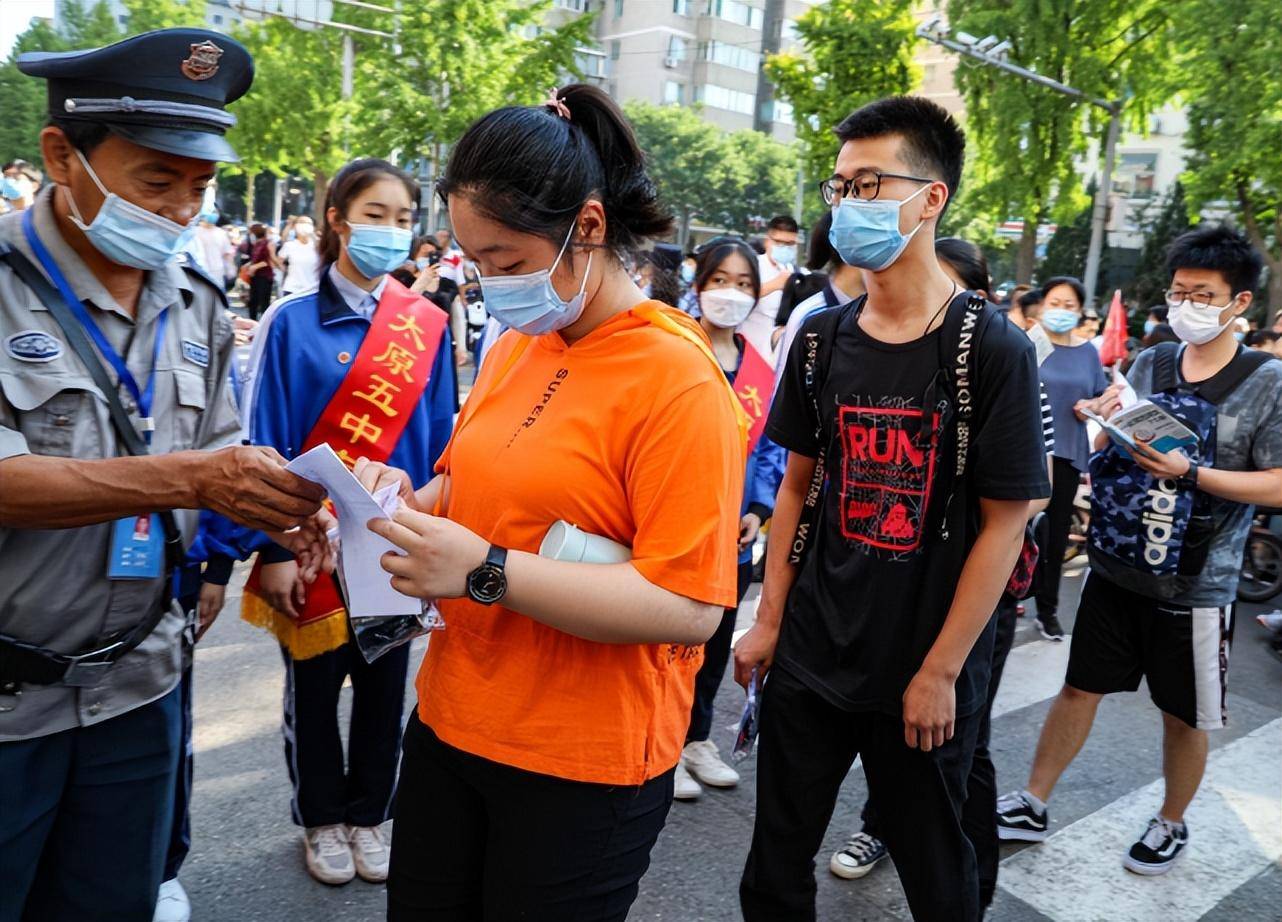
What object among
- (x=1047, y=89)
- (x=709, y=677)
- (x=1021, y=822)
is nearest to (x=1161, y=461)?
(x=1021, y=822)

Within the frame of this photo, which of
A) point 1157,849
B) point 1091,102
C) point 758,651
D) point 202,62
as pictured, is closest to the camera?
point 202,62

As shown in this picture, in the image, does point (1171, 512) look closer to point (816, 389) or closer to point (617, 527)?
point (816, 389)

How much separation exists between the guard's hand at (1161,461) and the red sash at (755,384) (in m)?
1.34

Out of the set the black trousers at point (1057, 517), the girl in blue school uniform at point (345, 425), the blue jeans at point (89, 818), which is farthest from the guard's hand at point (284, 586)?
the black trousers at point (1057, 517)

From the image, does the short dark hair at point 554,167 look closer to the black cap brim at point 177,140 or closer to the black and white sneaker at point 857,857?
the black cap brim at point 177,140

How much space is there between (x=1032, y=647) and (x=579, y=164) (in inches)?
191

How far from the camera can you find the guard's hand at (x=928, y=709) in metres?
2.19

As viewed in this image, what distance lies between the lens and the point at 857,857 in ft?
11.0

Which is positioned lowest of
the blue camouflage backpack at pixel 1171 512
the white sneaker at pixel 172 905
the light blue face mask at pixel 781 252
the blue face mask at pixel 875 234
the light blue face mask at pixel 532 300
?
the white sneaker at pixel 172 905

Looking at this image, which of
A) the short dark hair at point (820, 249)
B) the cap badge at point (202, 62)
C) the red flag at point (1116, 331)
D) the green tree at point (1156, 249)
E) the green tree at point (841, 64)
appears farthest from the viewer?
the green tree at point (841, 64)

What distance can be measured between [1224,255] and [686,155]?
52583mm

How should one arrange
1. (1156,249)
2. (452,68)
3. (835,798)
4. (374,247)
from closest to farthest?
(835,798) < (374,247) < (452,68) < (1156,249)

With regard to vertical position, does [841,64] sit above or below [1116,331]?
above

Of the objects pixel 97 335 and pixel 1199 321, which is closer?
pixel 97 335
